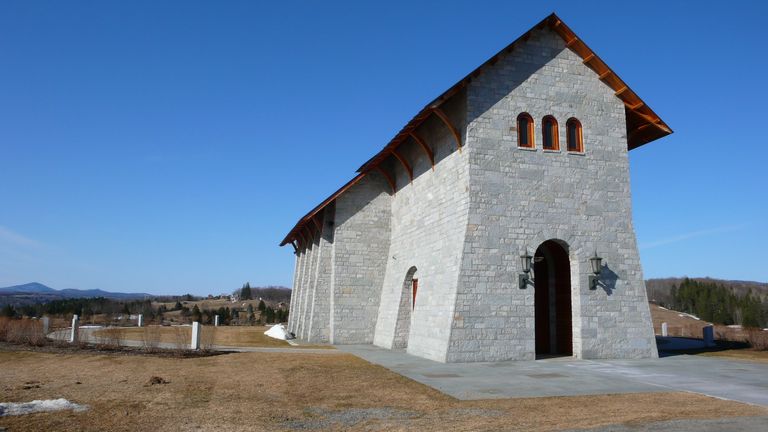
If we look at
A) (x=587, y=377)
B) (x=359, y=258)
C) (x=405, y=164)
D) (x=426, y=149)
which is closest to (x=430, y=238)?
(x=426, y=149)

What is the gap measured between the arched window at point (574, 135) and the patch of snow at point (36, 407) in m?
15.3

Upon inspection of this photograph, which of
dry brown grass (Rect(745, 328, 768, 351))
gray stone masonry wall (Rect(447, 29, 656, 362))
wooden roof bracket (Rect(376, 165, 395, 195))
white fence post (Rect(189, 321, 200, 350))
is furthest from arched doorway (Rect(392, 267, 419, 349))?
dry brown grass (Rect(745, 328, 768, 351))

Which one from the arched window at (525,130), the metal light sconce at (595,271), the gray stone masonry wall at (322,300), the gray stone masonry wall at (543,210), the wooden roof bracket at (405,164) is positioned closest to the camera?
the gray stone masonry wall at (543,210)

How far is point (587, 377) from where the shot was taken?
12.8 m

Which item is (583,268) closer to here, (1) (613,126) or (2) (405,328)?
(1) (613,126)

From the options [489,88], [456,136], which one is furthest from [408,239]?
[489,88]

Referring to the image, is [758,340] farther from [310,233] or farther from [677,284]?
[677,284]

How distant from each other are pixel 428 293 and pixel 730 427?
11453mm

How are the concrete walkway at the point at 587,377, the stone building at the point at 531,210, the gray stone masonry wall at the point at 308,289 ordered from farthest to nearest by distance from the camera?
the gray stone masonry wall at the point at 308,289 < the stone building at the point at 531,210 < the concrete walkway at the point at 587,377

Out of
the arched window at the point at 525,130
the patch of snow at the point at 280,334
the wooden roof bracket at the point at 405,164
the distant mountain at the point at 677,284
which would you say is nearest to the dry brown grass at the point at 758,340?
the arched window at the point at 525,130

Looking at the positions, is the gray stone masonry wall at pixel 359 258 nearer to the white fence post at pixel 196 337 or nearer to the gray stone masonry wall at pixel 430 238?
the gray stone masonry wall at pixel 430 238

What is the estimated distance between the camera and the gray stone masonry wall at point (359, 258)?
23688 millimetres

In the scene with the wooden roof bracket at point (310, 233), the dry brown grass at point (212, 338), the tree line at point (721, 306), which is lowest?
the dry brown grass at point (212, 338)

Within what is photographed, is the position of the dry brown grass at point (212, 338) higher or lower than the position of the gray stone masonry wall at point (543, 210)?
lower
